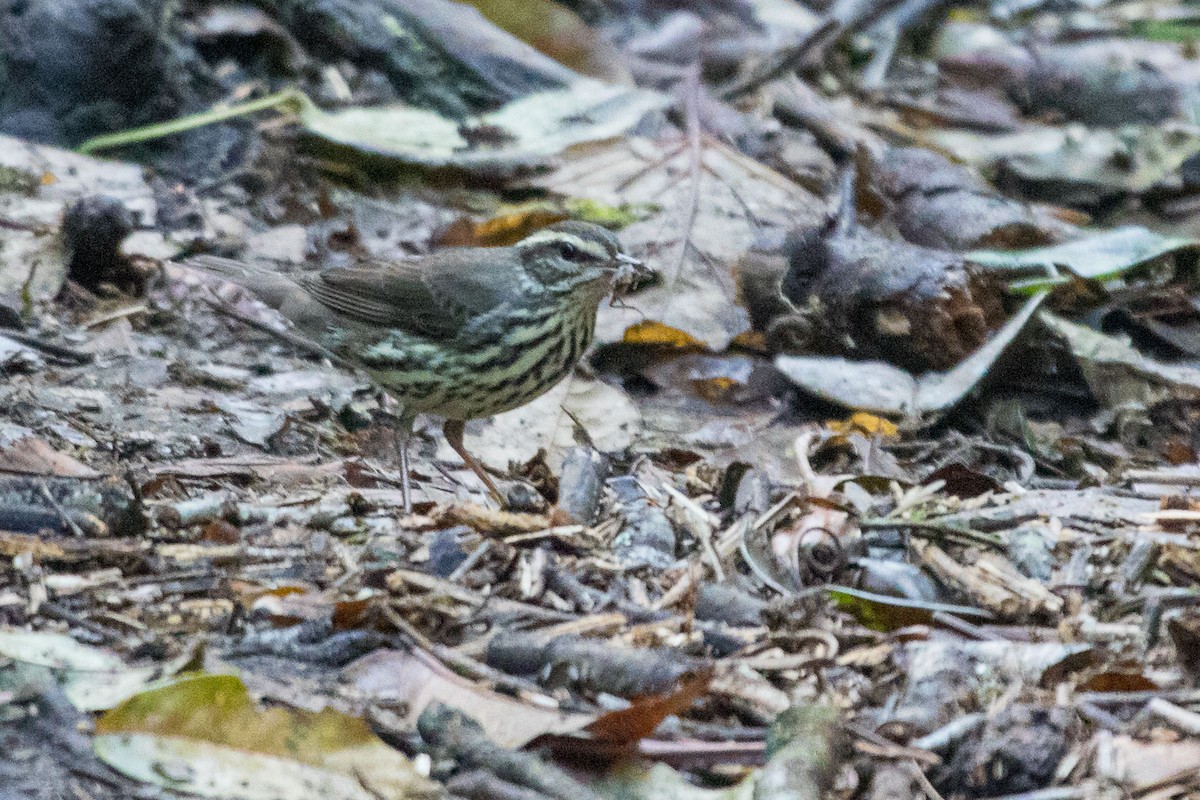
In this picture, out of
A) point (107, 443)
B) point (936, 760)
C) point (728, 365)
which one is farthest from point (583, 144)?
point (936, 760)

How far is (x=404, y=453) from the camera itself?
5141mm

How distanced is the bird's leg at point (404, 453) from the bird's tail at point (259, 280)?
28.6 inches

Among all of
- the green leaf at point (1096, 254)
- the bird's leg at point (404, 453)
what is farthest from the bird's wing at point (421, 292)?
the green leaf at point (1096, 254)

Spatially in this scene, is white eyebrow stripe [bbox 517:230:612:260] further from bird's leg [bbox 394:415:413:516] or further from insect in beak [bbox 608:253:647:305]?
bird's leg [bbox 394:415:413:516]

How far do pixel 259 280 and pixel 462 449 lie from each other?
1174 mm

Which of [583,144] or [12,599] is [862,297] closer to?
[583,144]

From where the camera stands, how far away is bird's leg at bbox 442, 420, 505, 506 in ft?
16.7

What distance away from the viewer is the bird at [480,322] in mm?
5346

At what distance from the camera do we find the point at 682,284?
6.58m

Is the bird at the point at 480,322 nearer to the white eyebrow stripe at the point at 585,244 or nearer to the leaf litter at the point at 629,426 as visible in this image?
the white eyebrow stripe at the point at 585,244

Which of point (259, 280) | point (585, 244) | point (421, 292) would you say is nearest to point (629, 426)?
point (585, 244)

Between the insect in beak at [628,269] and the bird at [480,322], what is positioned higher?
the insect in beak at [628,269]

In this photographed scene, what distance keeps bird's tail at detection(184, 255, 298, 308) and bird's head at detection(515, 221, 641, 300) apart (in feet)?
3.70

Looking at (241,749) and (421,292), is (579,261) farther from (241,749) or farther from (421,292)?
(241,749)
